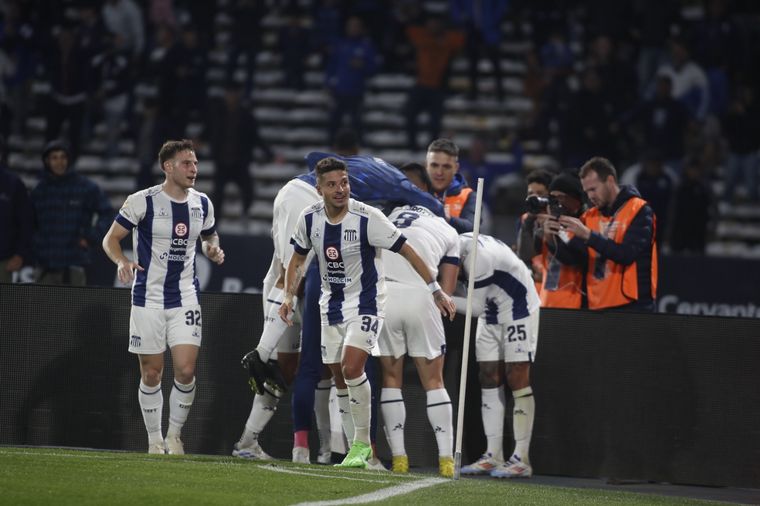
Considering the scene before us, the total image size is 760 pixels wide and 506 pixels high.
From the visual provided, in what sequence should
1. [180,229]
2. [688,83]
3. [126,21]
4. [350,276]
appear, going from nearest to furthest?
[350,276] < [180,229] < [688,83] < [126,21]

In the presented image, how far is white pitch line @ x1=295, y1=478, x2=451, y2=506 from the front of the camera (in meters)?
6.88

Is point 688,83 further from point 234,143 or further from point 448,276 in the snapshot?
point 448,276

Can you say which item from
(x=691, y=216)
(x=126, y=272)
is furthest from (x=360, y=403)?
(x=691, y=216)

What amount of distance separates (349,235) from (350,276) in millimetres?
273

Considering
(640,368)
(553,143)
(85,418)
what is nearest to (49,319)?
(85,418)

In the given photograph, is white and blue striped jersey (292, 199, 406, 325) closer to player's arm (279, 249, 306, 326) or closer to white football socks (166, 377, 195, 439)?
player's arm (279, 249, 306, 326)

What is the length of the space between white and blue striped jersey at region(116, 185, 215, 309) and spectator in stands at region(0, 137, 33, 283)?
3.77m

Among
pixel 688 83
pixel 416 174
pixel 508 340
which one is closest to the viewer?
pixel 508 340

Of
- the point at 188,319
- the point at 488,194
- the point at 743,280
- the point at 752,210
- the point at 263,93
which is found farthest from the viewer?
the point at 263,93

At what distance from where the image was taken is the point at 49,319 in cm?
966

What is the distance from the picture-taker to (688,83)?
62.8 feet

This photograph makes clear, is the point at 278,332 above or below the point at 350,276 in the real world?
below

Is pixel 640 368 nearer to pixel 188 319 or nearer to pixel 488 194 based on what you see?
pixel 188 319

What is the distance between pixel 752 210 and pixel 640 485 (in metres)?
10.9
